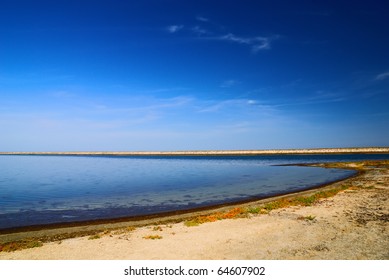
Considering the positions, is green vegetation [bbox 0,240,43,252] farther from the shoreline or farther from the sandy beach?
the shoreline

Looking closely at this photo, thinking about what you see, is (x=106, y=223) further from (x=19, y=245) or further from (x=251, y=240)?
(x=251, y=240)

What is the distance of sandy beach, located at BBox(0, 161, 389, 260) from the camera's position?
9586 mm

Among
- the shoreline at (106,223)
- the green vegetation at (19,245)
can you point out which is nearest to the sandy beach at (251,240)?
the green vegetation at (19,245)

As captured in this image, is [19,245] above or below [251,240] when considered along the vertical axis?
below

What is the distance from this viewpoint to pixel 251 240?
36.3 ft

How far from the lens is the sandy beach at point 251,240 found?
9.59 m

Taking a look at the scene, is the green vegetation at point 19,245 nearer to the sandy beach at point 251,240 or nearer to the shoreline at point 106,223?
the sandy beach at point 251,240

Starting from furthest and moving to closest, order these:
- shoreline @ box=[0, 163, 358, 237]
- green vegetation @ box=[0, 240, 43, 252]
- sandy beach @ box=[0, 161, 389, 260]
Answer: shoreline @ box=[0, 163, 358, 237], green vegetation @ box=[0, 240, 43, 252], sandy beach @ box=[0, 161, 389, 260]

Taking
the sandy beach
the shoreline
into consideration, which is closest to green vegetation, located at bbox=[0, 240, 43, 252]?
the sandy beach

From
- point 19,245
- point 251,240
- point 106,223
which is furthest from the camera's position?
point 106,223

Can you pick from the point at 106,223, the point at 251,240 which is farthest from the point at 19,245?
the point at 251,240

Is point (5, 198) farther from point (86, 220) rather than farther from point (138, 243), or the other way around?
point (138, 243)

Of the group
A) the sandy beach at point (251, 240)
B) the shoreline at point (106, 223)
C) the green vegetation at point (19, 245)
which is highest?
the sandy beach at point (251, 240)
